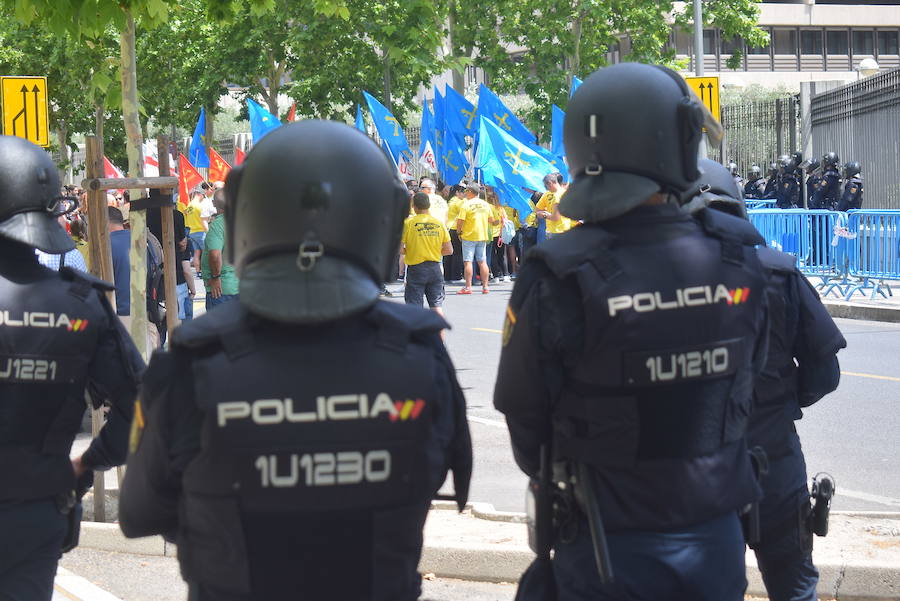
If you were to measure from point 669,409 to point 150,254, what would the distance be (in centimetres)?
838

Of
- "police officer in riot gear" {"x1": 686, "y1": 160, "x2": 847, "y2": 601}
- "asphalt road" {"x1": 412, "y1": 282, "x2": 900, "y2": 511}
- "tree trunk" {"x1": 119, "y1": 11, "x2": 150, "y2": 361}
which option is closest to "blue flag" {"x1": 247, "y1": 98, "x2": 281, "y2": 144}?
"asphalt road" {"x1": 412, "y1": 282, "x2": 900, "y2": 511}

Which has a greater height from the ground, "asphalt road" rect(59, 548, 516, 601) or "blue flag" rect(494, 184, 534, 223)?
"blue flag" rect(494, 184, 534, 223)

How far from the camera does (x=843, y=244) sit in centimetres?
1759

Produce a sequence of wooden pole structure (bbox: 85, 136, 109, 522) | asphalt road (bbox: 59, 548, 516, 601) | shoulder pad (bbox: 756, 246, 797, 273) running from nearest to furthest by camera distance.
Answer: shoulder pad (bbox: 756, 246, 797, 273)
asphalt road (bbox: 59, 548, 516, 601)
wooden pole structure (bbox: 85, 136, 109, 522)

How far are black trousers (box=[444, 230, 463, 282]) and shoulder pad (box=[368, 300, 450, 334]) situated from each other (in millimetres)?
20574

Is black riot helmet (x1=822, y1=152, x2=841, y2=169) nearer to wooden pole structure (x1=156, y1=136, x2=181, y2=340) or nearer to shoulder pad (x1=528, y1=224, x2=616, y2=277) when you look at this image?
wooden pole structure (x1=156, y1=136, x2=181, y2=340)

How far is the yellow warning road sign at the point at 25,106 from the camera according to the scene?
1378 cm

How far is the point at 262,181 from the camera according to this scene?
7.86 ft

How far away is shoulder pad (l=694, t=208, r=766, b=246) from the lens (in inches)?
127

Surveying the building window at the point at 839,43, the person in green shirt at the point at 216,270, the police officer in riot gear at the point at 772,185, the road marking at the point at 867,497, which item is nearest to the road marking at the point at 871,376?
the road marking at the point at 867,497

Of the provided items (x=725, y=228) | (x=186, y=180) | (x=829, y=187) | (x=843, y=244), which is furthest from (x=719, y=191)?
(x=829, y=187)

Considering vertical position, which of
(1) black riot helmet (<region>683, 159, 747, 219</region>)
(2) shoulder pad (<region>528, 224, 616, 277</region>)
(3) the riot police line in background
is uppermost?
(3) the riot police line in background

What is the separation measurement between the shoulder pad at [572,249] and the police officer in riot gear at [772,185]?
2775 centimetres

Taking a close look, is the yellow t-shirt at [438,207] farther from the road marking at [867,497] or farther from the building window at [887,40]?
the building window at [887,40]
